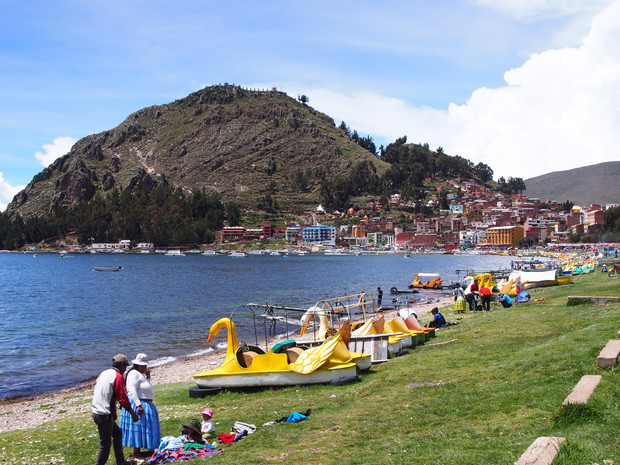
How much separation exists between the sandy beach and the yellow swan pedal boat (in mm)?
3983

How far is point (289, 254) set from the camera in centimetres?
18850

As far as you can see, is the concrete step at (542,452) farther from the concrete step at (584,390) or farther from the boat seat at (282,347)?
the boat seat at (282,347)

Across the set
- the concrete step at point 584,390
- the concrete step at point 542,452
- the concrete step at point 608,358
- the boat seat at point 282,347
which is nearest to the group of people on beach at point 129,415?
the boat seat at point 282,347

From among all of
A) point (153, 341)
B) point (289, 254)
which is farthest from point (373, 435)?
point (289, 254)

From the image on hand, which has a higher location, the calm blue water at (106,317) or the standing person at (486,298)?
the standing person at (486,298)

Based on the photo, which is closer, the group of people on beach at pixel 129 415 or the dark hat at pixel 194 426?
the group of people on beach at pixel 129 415

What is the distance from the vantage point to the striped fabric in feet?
33.0

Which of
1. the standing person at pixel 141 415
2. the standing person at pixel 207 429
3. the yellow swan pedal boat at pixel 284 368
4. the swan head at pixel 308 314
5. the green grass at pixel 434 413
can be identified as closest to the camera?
the green grass at pixel 434 413

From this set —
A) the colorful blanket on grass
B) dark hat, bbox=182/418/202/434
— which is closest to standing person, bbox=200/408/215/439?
dark hat, bbox=182/418/202/434

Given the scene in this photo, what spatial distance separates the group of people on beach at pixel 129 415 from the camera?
29.3ft

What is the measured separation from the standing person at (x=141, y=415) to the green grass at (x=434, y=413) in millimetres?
1012

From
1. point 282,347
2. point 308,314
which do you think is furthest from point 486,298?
point 282,347

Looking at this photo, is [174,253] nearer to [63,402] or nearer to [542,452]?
[63,402]

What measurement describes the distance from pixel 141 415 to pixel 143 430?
417 millimetres
